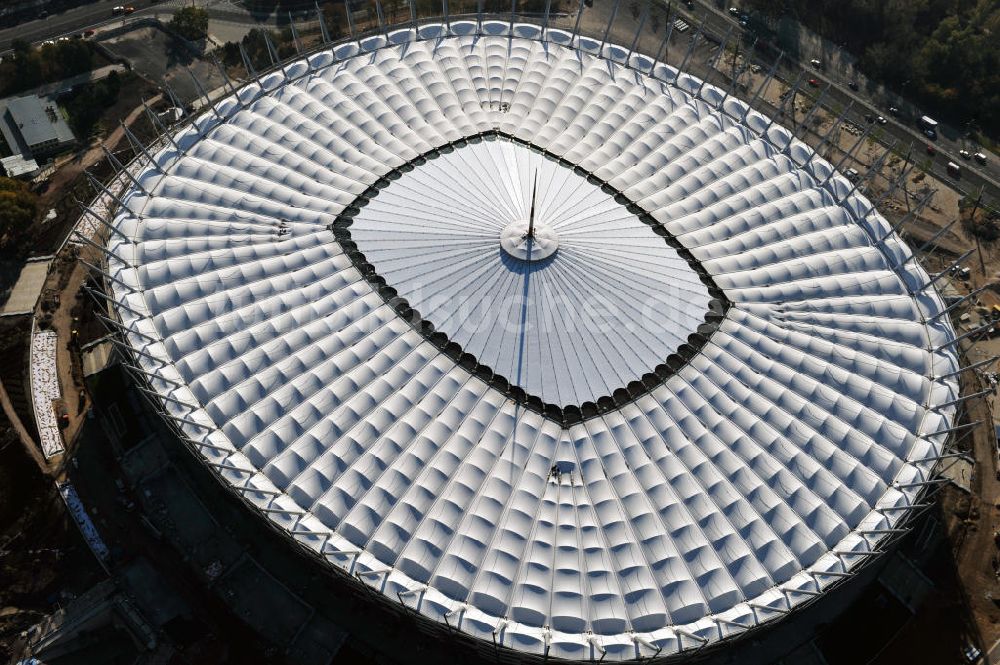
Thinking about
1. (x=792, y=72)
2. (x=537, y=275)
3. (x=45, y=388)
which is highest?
(x=792, y=72)

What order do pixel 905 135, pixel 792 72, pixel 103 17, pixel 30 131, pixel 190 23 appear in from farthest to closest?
pixel 103 17, pixel 792 72, pixel 190 23, pixel 905 135, pixel 30 131

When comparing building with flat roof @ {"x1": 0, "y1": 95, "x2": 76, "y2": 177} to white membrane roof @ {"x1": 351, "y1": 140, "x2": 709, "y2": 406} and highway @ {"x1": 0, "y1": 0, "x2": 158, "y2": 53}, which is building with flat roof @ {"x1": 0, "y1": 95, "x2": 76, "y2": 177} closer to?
highway @ {"x1": 0, "y1": 0, "x2": 158, "y2": 53}

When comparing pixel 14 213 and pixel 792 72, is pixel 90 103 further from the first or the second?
pixel 792 72

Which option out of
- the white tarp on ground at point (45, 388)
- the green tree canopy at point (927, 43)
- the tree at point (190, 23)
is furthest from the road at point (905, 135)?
the white tarp on ground at point (45, 388)

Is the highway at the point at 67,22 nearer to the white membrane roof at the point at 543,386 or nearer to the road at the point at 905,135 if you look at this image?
the white membrane roof at the point at 543,386

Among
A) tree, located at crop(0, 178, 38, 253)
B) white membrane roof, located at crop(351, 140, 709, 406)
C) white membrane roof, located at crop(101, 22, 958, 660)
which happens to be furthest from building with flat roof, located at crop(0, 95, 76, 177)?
white membrane roof, located at crop(351, 140, 709, 406)

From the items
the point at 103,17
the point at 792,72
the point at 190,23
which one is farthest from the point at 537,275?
the point at 103,17
